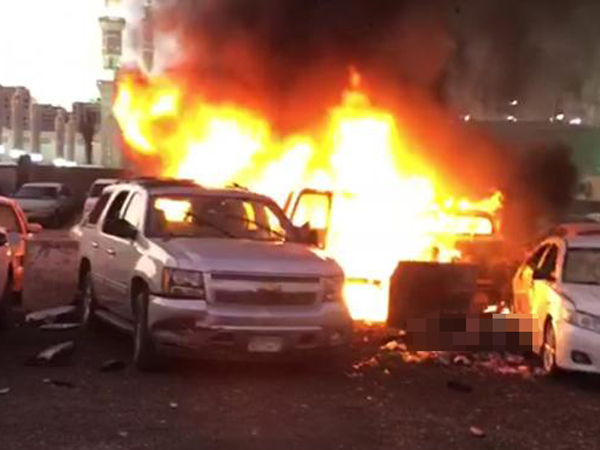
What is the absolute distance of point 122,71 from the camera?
77.4 feet

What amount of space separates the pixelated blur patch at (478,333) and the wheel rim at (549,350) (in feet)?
0.85

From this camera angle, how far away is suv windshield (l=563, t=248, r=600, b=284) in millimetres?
9430

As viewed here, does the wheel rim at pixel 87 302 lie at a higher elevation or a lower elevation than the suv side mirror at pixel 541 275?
lower

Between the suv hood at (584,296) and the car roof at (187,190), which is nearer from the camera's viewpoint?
the suv hood at (584,296)

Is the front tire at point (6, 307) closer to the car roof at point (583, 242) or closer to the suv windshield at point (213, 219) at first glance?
the suv windshield at point (213, 219)

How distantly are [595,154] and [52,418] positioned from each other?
34.4 meters

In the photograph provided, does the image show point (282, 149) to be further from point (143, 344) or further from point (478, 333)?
point (143, 344)

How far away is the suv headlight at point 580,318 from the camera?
332 inches

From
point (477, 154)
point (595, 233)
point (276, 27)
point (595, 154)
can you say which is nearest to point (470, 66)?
point (477, 154)

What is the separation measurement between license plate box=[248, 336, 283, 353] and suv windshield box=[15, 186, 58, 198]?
23.1 m

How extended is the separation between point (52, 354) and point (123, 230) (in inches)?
49.9

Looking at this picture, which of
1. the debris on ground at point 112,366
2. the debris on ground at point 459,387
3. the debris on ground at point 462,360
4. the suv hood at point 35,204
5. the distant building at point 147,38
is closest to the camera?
Result: the debris on ground at point 459,387

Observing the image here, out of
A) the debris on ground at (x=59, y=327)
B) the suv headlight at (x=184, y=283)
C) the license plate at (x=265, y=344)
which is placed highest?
the suv headlight at (x=184, y=283)

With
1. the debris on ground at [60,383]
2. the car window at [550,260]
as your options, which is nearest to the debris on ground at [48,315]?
the debris on ground at [60,383]
